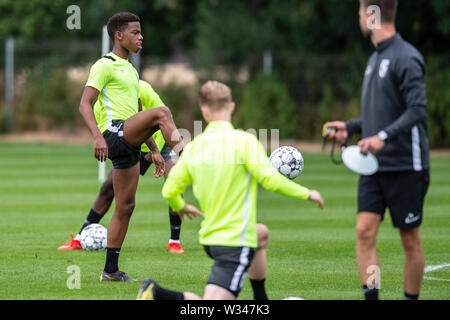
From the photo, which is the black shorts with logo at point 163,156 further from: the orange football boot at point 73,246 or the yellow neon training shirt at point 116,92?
the yellow neon training shirt at point 116,92

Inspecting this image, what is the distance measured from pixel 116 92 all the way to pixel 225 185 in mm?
2731

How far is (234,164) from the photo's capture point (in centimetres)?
565

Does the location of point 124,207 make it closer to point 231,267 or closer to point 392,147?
point 231,267

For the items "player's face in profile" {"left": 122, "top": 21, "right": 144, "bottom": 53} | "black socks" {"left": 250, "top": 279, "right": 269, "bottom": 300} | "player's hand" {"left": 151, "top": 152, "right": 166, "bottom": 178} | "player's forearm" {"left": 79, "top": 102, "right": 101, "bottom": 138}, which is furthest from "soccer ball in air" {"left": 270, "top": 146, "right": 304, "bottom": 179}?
"black socks" {"left": 250, "top": 279, "right": 269, "bottom": 300}

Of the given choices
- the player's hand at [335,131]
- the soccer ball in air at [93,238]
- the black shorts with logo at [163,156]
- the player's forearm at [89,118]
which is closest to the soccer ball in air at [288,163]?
the black shorts with logo at [163,156]

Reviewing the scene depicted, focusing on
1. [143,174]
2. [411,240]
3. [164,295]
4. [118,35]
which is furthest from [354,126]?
[143,174]

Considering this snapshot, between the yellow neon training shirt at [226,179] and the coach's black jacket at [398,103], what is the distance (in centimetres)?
88

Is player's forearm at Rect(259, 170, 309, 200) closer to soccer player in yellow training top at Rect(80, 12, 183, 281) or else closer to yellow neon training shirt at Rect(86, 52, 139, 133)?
soccer player in yellow training top at Rect(80, 12, 183, 281)

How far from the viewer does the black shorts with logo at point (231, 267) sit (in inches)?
221

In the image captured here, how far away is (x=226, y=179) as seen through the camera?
566 centimetres

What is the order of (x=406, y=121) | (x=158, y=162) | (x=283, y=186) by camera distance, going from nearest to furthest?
1. (x=283, y=186)
2. (x=406, y=121)
3. (x=158, y=162)

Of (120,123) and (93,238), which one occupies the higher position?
(120,123)

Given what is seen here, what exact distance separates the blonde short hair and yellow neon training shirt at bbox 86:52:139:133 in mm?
2404
